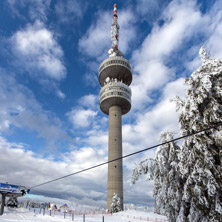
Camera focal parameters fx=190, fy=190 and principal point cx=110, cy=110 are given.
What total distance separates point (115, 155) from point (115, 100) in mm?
19348

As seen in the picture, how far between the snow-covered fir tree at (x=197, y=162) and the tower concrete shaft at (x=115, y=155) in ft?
132

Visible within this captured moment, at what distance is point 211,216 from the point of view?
12469 millimetres

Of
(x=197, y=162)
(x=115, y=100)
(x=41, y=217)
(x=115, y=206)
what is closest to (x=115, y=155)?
(x=115, y=206)

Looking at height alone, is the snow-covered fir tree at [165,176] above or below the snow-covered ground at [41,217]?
above

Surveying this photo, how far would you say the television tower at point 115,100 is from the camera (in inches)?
2211

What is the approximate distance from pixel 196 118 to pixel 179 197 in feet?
21.5

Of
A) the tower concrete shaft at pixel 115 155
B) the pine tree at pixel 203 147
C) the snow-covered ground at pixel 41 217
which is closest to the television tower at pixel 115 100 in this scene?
the tower concrete shaft at pixel 115 155

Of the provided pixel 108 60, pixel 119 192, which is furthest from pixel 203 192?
pixel 108 60

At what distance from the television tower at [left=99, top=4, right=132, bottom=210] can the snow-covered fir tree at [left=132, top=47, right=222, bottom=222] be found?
40835mm

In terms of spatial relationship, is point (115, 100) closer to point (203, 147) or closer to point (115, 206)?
point (115, 206)

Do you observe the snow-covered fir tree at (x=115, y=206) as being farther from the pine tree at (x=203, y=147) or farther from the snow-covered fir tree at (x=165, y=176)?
the pine tree at (x=203, y=147)

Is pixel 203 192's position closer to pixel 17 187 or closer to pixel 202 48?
pixel 202 48

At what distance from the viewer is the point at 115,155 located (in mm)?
57938

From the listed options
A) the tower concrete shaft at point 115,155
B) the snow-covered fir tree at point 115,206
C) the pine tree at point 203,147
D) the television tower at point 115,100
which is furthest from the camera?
the television tower at point 115,100
